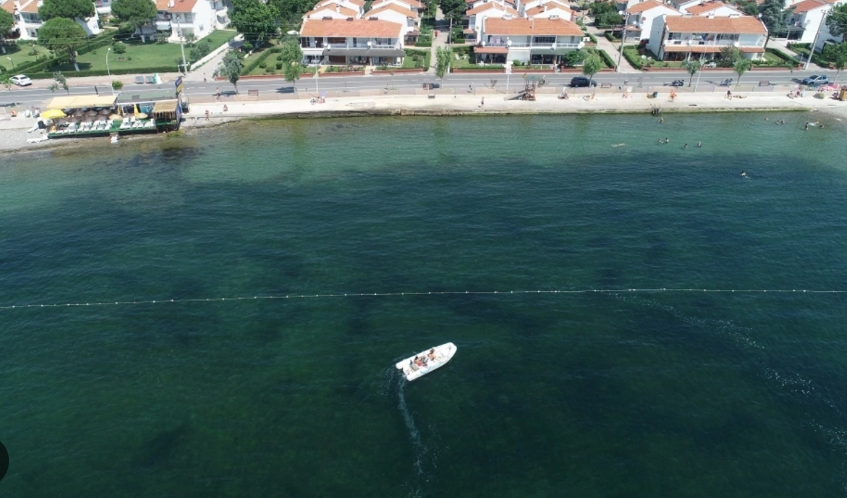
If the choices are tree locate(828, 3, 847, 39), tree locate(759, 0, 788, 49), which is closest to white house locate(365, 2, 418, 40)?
tree locate(759, 0, 788, 49)

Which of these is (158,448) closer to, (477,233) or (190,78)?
(477,233)

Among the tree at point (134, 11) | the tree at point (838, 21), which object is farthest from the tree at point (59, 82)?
the tree at point (838, 21)

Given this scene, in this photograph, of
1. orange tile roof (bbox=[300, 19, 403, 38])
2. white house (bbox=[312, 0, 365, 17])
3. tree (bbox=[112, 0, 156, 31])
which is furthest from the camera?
white house (bbox=[312, 0, 365, 17])

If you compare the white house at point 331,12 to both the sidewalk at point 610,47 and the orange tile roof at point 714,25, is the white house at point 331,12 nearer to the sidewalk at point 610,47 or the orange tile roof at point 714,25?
the sidewalk at point 610,47

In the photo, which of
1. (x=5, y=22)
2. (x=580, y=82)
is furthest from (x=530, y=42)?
(x=5, y=22)

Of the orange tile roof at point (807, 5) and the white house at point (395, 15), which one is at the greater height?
the orange tile roof at point (807, 5)

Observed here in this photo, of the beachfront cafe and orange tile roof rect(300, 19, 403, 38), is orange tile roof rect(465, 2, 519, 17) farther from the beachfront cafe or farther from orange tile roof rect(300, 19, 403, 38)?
the beachfront cafe

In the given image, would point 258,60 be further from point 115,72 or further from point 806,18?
point 806,18
